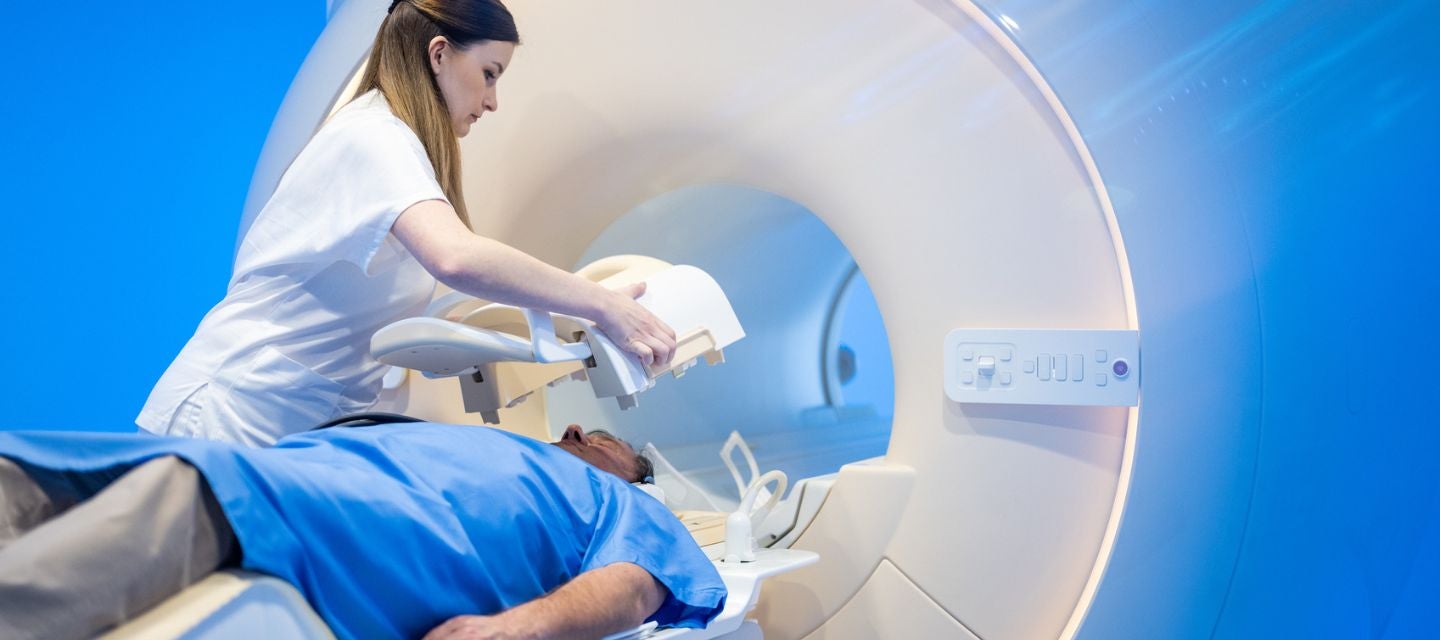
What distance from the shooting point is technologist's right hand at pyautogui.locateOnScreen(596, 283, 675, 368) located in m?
1.50

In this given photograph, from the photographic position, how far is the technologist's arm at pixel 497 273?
1.38 metres

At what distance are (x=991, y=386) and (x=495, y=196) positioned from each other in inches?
35.0

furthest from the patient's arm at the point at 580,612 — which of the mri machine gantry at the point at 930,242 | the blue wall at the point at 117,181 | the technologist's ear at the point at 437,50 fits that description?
the blue wall at the point at 117,181

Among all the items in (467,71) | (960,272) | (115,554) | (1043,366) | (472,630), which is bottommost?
(472,630)

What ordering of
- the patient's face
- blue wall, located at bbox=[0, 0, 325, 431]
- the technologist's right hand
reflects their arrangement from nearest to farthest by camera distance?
the technologist's right hand
the patient's face
blue wall, located at bbox=[0, 0, 325, 431]

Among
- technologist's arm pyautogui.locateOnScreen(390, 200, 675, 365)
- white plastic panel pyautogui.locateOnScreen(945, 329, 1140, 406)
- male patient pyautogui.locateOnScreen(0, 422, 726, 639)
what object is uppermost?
technologist's arm pyautogui.locateOnScreen(390, 200, 675, 365)

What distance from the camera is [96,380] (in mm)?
2955

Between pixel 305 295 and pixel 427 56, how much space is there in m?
0.36

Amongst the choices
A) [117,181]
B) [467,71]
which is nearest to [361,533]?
[467,71]

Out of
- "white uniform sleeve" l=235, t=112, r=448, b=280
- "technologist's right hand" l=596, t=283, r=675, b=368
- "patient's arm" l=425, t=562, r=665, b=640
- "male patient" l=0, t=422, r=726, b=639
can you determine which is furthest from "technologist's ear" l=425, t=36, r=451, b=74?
"patient's arm" l=425, t=562, r=665, b=640

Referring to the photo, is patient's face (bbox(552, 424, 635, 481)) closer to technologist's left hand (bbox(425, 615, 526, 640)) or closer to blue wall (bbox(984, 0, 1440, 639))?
technologist's left hand (bbox(425, 615, 526, 640))

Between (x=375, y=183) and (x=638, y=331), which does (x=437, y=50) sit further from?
(x=638, y=331)

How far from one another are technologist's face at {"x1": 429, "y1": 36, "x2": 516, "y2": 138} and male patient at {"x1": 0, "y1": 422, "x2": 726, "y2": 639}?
19.2 inches

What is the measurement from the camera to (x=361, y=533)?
1.12 meters
